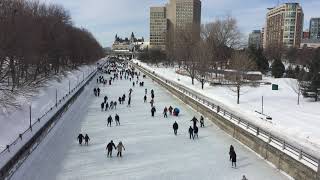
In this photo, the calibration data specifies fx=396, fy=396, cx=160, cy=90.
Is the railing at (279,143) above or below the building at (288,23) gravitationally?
below

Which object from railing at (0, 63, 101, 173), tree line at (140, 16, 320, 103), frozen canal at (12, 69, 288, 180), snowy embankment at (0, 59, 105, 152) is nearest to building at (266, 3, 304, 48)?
tree line at (140, 16, 320, 103)

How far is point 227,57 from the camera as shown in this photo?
247ft

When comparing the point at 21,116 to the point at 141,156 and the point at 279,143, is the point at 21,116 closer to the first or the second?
the point at 141,156

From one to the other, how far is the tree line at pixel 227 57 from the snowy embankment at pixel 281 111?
167cm

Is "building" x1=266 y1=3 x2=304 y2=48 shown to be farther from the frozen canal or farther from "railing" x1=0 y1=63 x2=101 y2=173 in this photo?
"railing" x1=0 y1=63 x2=101 y2=173

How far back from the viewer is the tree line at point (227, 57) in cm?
3950

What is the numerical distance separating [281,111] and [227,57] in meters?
48.4

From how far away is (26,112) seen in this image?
85.5ft

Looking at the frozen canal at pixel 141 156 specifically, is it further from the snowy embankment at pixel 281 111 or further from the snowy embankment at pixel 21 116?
the snowy embankment at pixel 281 111

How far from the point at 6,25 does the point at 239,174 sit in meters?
21.1

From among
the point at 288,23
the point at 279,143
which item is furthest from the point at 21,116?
the point at 288,23

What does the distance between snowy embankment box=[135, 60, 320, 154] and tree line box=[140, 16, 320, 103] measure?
1.67m

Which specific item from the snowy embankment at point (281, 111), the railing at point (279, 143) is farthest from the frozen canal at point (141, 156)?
the snowy embankment at point (281, 111)

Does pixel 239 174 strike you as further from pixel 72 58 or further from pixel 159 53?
pixel 159 53
